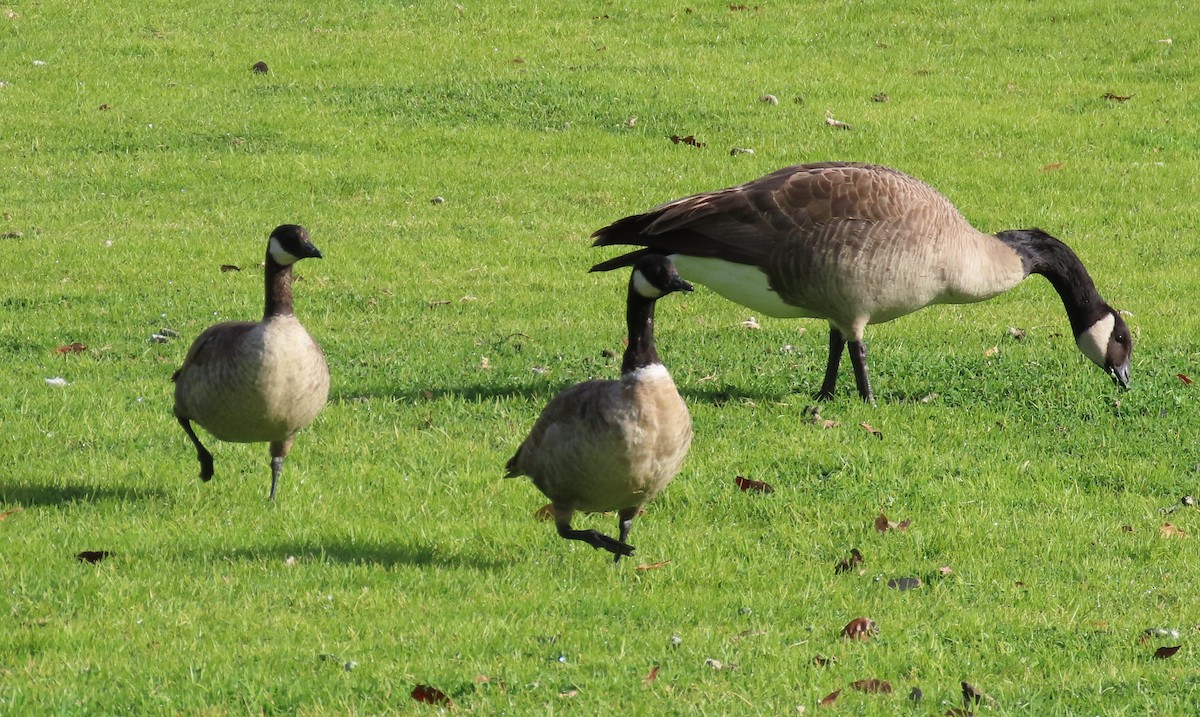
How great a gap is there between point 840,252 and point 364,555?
4.68m

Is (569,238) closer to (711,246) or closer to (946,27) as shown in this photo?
(711,246)

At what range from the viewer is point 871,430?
9.96m

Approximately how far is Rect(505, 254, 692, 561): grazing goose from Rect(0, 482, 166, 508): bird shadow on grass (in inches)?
107

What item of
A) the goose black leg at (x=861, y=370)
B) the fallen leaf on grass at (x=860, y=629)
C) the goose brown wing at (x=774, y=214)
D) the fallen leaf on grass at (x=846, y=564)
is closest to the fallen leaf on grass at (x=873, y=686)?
the fallen leaf on grass at (x=860, y=629)

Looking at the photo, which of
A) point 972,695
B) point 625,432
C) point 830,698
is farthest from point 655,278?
point 972,695

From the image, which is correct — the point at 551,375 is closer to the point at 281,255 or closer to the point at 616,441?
the point at 281,255

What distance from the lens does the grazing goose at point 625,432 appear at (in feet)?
22.2

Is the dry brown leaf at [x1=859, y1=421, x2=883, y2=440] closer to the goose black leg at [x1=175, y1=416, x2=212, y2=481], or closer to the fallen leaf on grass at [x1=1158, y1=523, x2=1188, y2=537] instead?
the fallen leaf on grass at [x1=1158, y1=523, x2=1188, y2=537]

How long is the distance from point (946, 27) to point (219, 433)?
63.2 feet

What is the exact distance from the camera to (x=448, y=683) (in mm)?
5980

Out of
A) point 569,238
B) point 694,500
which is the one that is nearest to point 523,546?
A: point 694,500

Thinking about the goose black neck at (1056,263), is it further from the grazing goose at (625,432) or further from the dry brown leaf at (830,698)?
the dry brown leaf at (830,698)

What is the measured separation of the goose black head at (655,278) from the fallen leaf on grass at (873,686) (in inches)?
79.0

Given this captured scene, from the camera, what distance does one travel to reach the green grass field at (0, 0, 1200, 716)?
6379 millimetres
